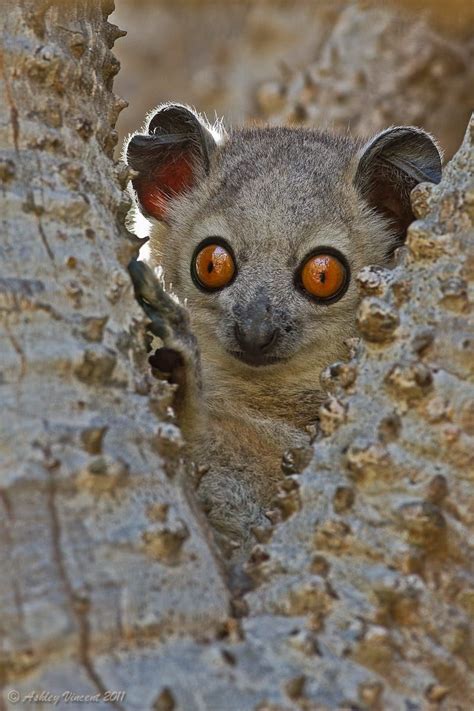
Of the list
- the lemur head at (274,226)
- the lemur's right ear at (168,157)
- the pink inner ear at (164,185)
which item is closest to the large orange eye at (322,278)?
the lemur head at (274,226)

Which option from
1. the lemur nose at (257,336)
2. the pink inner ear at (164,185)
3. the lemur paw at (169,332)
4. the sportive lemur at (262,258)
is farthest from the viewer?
the pink inner ear at (164,185)

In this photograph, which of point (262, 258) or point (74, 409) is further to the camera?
point (262, 258)

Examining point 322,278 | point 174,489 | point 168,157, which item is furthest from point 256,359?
point 174,489

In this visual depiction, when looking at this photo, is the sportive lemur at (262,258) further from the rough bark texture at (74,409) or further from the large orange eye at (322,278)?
the rough bark texture at (74,409)

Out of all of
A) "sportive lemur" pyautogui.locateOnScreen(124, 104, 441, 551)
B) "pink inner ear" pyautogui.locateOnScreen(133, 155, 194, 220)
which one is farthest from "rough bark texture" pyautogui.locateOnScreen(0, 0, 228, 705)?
"pink inner ear" pyautogui.locateOnScreen(133, 155, 194, 220)

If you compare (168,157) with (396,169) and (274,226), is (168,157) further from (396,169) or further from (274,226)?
(396,169)

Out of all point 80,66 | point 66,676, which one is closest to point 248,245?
point 80,66
